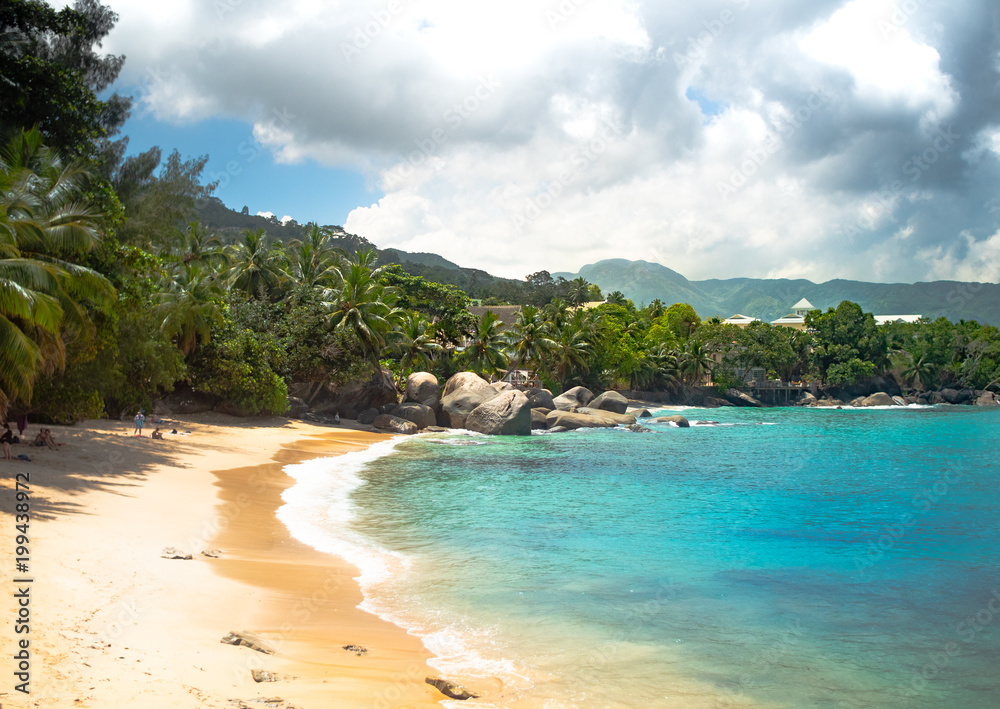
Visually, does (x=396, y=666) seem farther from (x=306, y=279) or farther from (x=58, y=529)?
(x=306, y=279)

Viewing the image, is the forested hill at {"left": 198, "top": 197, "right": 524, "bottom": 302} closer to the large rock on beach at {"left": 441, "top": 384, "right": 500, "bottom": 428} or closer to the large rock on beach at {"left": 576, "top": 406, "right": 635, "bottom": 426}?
the large rock on beach at {"left": 576, "top": 406, "right": 635, "bottom": 426}

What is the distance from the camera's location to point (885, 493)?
2084 cm

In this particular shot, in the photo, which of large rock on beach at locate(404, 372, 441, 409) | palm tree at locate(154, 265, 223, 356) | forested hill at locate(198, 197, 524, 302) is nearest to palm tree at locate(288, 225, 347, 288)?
large rock on beach at locate(404, 372, 441, 409)

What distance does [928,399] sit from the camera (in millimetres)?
82062

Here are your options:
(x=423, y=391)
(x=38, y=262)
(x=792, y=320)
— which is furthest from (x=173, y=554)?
(x=792, y=320)

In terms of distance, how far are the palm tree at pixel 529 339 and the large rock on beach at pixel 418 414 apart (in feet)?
42.3

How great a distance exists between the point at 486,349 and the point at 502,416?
10.7m

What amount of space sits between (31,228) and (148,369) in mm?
11888

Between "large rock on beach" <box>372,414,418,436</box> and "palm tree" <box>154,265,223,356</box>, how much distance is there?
10039 millimetres

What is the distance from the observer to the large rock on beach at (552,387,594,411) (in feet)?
161

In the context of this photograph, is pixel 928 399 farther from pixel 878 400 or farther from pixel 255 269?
pixel 255 269

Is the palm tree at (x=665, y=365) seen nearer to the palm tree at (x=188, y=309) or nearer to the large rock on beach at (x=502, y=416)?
the large rock on beach at (x=502, y=416)

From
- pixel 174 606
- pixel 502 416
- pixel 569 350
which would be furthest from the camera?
pixel 569 350

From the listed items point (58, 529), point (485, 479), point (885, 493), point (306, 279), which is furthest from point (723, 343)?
point (58, 529)
